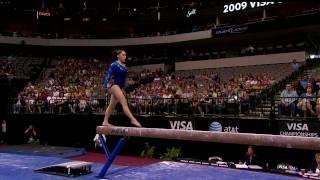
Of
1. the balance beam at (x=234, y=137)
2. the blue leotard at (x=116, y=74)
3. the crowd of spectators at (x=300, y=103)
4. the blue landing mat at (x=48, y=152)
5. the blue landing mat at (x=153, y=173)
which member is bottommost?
the blue landing mat at (x=48, y=152)

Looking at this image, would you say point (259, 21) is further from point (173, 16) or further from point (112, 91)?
point (112, 91)

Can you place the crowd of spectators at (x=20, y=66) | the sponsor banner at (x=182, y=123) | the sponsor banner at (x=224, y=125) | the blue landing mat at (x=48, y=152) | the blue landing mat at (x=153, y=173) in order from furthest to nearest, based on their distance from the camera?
Result: the crowd of spectators at (x=20, y=66) → the blue landing mat at (x=48, y=152) → the sponsor banner at (x=182, y=123) → the sponsor banner at (x=224, y=125) → the blue landing mat at (x=153, y=173)

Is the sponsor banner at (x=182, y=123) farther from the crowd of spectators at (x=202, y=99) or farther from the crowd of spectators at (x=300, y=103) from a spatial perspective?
the crowd of spectators at (x=300, y=103)

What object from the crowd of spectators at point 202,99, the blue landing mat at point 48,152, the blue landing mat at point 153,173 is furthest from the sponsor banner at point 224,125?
the blue landing mat at point 153,173

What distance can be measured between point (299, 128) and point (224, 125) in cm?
228

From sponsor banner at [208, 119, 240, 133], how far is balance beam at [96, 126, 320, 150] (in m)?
6.33

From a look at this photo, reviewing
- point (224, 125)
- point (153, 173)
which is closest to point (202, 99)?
point (224, 125)

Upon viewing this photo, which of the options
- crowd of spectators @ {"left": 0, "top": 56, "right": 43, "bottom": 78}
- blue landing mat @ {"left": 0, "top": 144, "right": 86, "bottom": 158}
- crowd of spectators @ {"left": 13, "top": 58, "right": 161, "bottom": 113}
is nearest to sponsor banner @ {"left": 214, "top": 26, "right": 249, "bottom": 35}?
crowd of spectators @ {"left": 13, "top": 58, "right": 161, "bottom": 113}

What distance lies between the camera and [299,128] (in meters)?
10.4

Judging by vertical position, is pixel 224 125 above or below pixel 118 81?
below

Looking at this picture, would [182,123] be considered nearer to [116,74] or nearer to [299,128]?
[299,128]

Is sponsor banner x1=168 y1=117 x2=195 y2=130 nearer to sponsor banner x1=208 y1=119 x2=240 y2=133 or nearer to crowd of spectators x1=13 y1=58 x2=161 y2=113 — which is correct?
sponsor banner x1=208 y1=119 x2=240 y2=133

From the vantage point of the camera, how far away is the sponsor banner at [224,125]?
1160 cm

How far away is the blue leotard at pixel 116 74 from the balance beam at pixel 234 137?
0.72 metres
